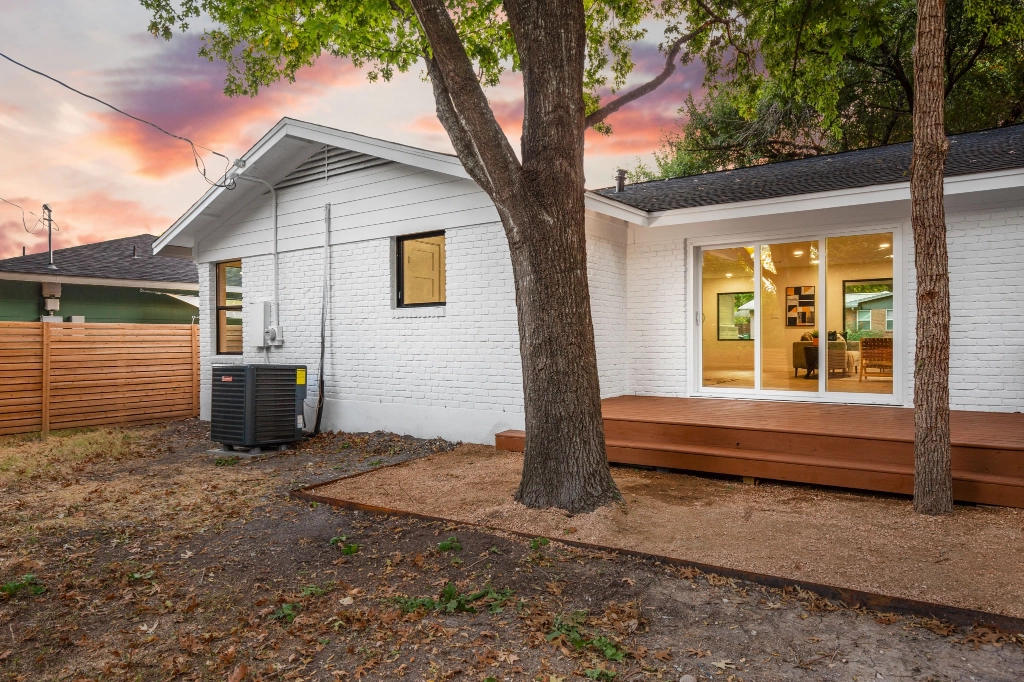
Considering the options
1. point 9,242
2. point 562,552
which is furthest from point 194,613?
point 9,242

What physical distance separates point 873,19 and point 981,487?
15.4ft

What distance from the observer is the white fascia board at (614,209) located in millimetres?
7088

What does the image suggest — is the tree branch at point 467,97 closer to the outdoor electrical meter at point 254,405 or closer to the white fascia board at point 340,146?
the white fascia board at point 340,146

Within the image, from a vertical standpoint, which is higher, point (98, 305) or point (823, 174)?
point (823, 174)

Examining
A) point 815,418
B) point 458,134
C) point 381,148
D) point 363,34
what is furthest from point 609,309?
point 363,34

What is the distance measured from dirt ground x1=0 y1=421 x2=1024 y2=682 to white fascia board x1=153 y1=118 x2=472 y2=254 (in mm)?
→ 4234

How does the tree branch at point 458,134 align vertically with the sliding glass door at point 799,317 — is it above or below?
above

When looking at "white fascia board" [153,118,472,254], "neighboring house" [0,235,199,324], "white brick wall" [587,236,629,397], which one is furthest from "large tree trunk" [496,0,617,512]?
"neighboring house" [0,235,199,324]

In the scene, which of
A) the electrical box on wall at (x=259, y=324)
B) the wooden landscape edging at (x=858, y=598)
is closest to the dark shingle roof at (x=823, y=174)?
the wooden landscape edging at (x=858, y=598)

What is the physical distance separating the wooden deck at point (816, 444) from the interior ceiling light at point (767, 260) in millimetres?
1861

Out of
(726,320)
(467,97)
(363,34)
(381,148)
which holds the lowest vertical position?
(726,320)

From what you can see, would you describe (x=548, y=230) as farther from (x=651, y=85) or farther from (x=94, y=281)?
(x=94, y=281)

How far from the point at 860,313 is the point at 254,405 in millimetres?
7599

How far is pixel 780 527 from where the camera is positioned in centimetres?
422
